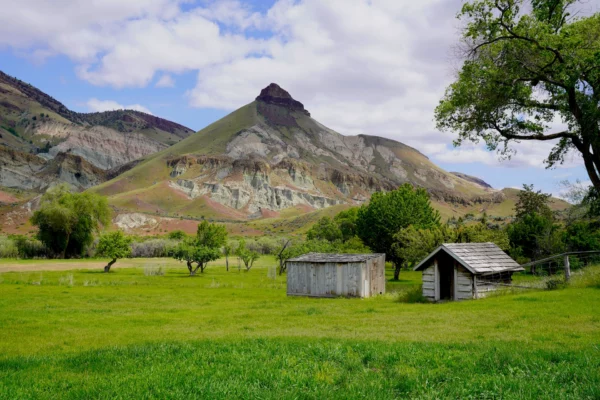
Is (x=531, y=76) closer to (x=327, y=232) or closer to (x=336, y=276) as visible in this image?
(x=336, y=276)

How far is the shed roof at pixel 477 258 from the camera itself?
29.5 metres

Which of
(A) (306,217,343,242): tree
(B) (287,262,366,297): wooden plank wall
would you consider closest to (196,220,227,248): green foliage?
(A) (306,217,343,242): tree

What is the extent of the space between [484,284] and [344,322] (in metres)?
15.5

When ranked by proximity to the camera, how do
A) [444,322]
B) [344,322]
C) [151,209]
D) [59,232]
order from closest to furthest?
[444,322] < [344,322] < [59,232] < [151,209]

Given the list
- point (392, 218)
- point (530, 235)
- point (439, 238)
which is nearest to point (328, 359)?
point (439, 238)

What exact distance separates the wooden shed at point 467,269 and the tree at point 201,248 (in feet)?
133

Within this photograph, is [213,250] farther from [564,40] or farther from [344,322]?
[564,40]

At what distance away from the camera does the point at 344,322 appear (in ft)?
60.6

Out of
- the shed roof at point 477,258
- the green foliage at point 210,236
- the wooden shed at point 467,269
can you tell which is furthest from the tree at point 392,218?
the green foliage at point 210,236

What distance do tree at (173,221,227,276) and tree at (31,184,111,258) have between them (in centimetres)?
2540

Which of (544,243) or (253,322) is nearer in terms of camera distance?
(253,322)

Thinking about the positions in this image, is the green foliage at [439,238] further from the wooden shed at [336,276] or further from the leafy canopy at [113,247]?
the leafy canopy at [113,247]

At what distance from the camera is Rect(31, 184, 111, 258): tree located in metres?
85.0

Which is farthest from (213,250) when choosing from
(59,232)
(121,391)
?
(121,391)
